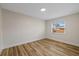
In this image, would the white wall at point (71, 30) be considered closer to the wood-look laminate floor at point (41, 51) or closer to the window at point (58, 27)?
the window at point (58, 27)

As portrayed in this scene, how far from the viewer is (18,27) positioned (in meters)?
4.09

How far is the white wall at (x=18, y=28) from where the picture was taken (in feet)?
11.6

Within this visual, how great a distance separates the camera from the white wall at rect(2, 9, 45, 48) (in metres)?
3.53

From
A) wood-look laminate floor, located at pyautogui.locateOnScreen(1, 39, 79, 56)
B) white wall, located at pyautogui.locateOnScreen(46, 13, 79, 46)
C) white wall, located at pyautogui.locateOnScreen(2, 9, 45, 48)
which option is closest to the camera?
wood-look laminate floor, located at pyautogui.locateOnScreen(1, 39, 79, 56)

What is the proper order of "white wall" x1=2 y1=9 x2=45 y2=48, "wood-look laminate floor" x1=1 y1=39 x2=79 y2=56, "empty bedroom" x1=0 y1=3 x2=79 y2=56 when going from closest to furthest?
"wood-look laminate floor" x1=1 y1=39 x2=79 y2=56 → "empty bedroom" x1=0 y1=3 x2=79 y2=56 → "white wall" x1=2 y1=9 x2=45 y2=48

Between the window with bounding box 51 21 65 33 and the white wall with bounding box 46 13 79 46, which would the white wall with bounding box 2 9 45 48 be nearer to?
the window with bounding box 51 21 65 33

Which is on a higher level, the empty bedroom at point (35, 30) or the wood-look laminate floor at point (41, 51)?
the empty bedroom at point (35, 30)

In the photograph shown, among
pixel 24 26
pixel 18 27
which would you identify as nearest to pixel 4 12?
pixel 18 27

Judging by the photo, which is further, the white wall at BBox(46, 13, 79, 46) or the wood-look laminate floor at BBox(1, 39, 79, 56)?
the white wall at BBox(46, 13, 79, 46)

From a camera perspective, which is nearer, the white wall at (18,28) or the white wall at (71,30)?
the white wall at (18,28)

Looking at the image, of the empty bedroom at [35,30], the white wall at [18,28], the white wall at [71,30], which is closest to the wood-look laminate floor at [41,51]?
the empty bedroom at [35,30]

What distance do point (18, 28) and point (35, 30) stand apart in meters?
1.51

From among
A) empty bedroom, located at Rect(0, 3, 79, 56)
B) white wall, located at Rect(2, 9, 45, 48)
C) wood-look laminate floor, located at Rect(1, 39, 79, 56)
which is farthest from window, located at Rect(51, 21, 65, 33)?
wood-look laminate floor, located at Rect(1, 39, 79, 56)

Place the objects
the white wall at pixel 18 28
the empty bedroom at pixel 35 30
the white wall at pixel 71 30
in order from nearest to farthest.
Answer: the empty bedroom at pixel 35 30 < the white wall at pixel 18 28 < the white wall at pixel 71 30
